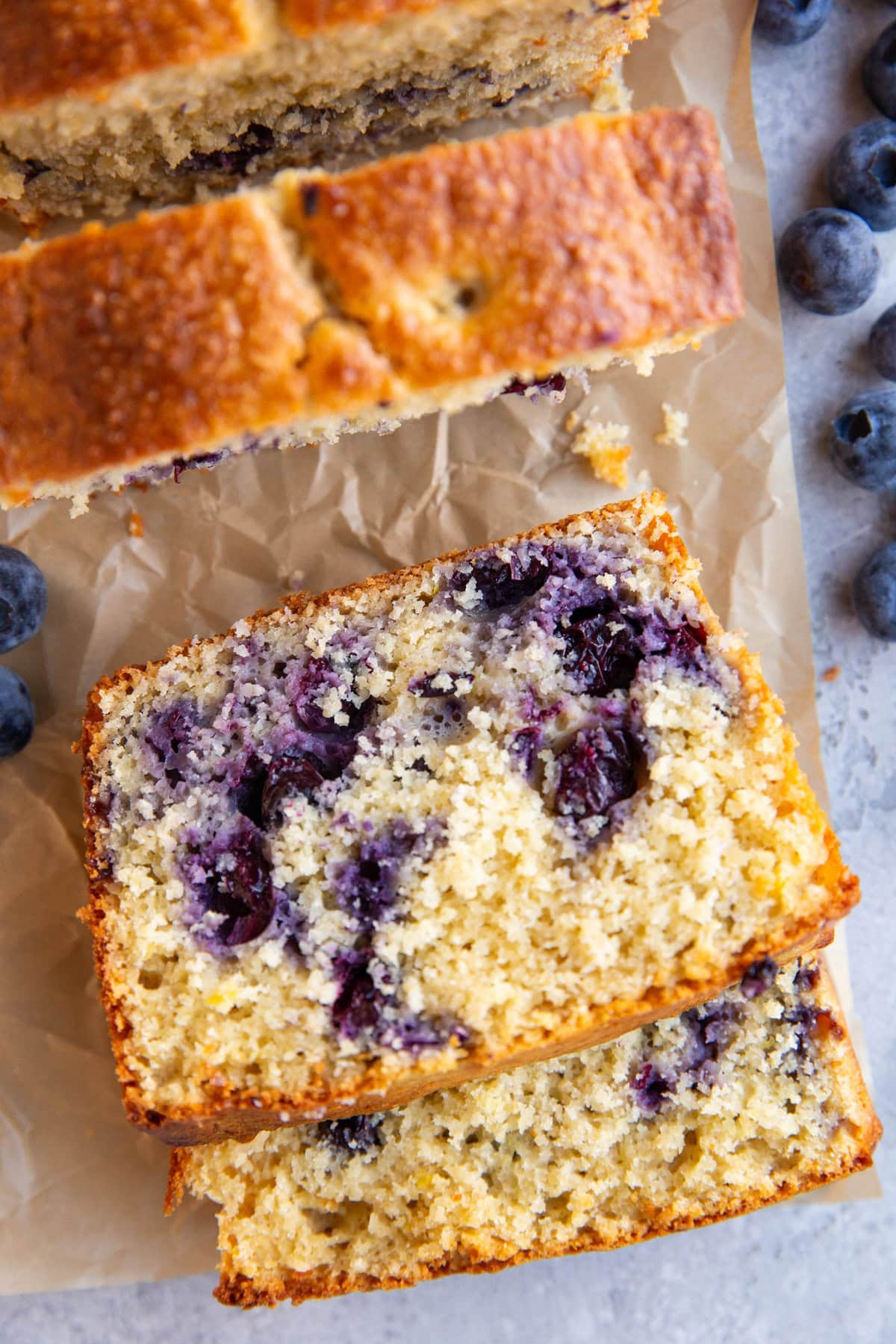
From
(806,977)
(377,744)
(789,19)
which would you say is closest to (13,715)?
(377,744)

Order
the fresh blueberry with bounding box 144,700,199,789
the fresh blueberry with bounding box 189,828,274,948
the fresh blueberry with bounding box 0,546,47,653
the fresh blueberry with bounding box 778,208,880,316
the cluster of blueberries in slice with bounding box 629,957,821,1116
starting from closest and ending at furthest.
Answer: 1. the fresh blueberry with bounding box 189,828,274,948
2. the fresh blueberry with bounding box 144,700,199,789
3. the cluster of blueberries in slice with bounding box 629,957,821,1116
4. the fresh blueberry with bounding box 0,546,47,653
5. the fresh blueberry with bounding box 778,208,880,316

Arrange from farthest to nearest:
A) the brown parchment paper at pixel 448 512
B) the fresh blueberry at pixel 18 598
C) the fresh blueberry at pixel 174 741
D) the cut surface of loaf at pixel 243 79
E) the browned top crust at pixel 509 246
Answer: the brown parchment paper at pixel 448 512 → the fresh blueberry at pixel 18 598 → the fresh blueberry at pixel 174 741 → the cut surface of loaf at pixel 243 79 → the browned top crust at pixel 509 246

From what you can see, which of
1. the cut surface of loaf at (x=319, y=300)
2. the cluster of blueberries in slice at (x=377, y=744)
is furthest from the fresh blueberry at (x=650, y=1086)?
the cut surface of loaf at (x=319, y=300)

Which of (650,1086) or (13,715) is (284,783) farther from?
(650,1086)

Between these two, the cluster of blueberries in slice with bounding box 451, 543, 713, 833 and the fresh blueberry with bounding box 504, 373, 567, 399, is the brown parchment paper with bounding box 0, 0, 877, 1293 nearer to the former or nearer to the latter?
the fresh blueberry with bounding box 504, 373, 567, 399

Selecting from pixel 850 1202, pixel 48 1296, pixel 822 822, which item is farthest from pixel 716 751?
pixel 48 1296

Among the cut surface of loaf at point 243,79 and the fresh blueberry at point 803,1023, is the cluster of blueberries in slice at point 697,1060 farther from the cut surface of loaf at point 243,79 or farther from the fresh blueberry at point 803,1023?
the cut surface of loaf at point 243,79

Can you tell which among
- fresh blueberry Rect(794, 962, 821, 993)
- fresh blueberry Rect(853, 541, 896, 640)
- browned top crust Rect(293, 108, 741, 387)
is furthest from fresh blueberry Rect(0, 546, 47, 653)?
fresh blueberry Rect(853, 541, 896, 640)
